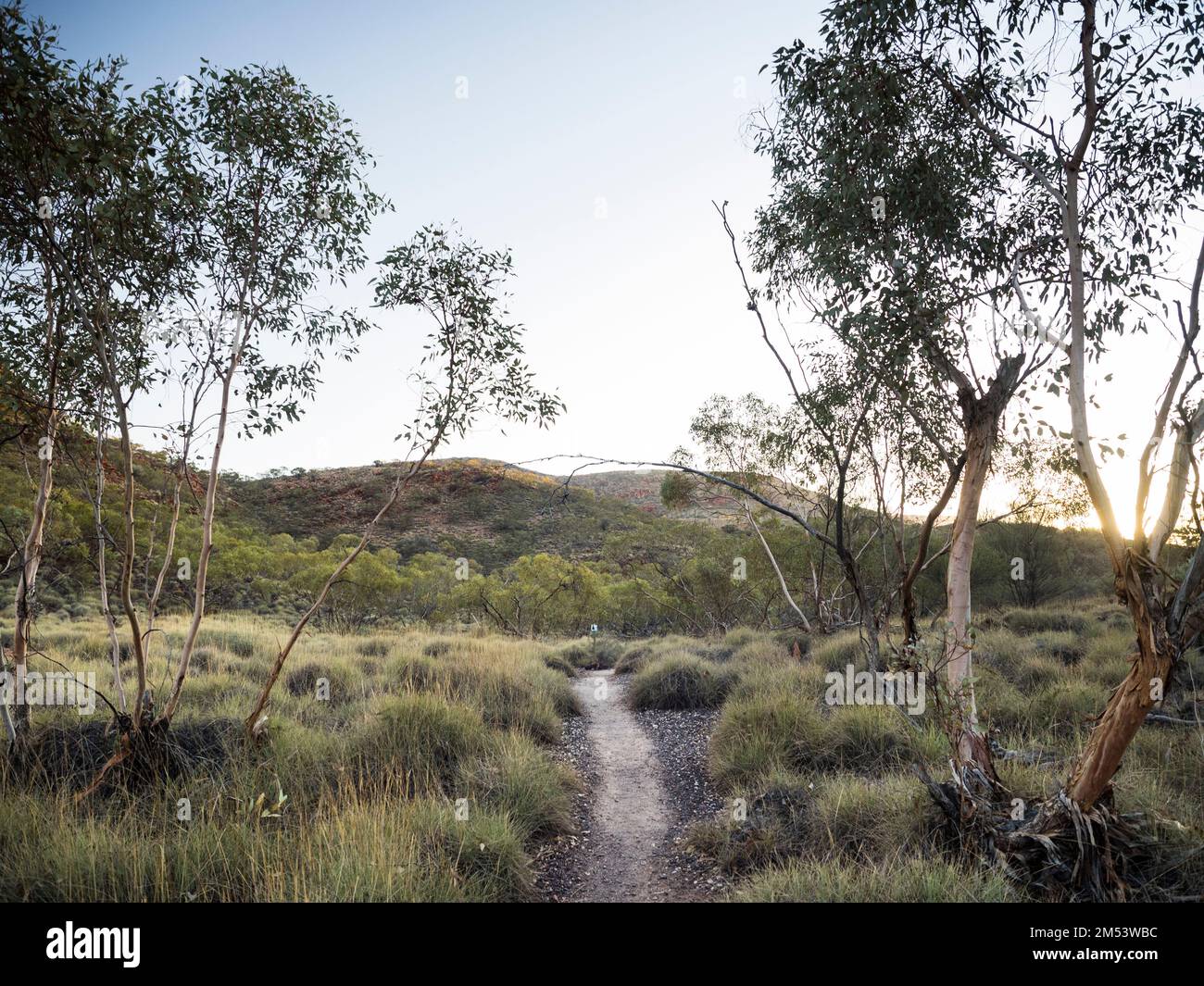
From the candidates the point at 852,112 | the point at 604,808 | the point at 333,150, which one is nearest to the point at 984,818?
the point at 604,808

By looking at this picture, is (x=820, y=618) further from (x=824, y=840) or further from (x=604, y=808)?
(x=824, y=840)

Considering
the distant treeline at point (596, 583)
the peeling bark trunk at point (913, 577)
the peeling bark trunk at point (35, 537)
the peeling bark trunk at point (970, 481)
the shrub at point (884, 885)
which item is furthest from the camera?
the distant treeline at point (596, 583)

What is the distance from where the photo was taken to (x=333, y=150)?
6676mm

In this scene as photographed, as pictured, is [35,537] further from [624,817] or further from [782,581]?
[782,581]

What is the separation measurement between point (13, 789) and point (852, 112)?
9244 millimetres

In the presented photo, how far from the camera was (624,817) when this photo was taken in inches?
254

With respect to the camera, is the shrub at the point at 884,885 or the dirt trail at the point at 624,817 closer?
the shrub at the point at 884,885

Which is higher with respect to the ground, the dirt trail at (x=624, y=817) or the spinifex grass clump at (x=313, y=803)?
the spinifex grass clump at (x=313, y=803)

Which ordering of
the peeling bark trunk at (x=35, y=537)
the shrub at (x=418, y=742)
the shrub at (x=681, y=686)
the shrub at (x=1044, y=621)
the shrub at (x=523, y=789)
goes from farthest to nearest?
the shrub at (x=1044, y=621) < the shrub at (x=681, y=686) < the shrub at (x=418, y=742) < the peeling bark trunk at (x=35, y=537) < the shrub at (x=523, y=789)

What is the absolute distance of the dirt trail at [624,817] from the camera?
4977 millimetres

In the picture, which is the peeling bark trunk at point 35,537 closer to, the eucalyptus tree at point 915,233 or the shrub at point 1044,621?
the eucalyptus tree at point 915,233

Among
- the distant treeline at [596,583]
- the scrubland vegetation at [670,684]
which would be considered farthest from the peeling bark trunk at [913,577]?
the distant treeline at [596,583]

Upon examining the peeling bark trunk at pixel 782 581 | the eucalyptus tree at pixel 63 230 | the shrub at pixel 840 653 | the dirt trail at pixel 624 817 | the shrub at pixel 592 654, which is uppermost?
the eucalyptus tree at pixel 63 230

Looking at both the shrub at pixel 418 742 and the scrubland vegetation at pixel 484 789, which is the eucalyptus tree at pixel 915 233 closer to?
the scrubland vegetation at pixel 484 789
